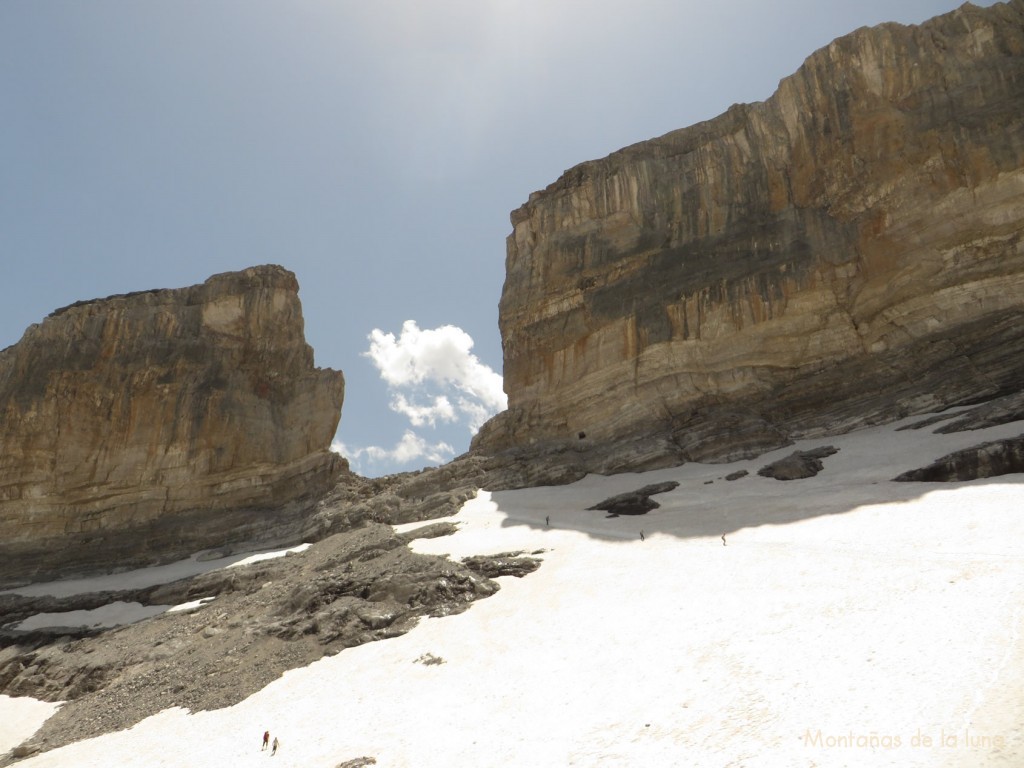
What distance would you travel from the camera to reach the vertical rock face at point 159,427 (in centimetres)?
4347

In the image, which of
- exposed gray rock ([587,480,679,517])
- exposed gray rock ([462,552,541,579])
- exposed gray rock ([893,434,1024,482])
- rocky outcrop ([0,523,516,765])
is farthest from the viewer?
exposed gray rock ([587,480,679,517])

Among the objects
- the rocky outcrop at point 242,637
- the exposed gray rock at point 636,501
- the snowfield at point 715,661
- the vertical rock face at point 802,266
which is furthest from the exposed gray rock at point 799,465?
the rocky outcrop at point 242,637

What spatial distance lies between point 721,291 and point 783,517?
19345 mm

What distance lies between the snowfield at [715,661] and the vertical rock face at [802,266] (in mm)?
8854

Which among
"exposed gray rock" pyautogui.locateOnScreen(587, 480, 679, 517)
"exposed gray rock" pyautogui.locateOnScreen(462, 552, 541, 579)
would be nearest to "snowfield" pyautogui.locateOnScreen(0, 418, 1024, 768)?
"exposed gray rock" pyautogui.locateOnScreen(462, 552, 541, 579)

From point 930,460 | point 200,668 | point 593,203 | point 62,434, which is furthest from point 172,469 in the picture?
point 930,460

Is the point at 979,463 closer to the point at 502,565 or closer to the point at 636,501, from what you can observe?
the point at 636,501

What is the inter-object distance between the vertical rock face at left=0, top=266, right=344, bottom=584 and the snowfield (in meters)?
20.1

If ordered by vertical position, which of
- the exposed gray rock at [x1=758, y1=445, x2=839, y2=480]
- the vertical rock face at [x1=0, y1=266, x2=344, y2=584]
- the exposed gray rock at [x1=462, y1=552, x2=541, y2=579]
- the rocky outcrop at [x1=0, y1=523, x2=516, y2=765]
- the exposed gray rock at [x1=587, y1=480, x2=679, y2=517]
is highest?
Result: the vertical rock face at [x1=0, y1=266, x2=344, y2=584]

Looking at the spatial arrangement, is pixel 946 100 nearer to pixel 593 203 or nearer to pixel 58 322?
pixel 593 203

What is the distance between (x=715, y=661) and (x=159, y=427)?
44434 millimetres

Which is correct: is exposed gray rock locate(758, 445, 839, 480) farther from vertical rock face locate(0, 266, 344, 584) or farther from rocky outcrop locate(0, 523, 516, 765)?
vertical rock face locate(0, 266, 344, 584)

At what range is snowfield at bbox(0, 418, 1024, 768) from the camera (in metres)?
9.94

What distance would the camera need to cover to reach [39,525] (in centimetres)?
4384
